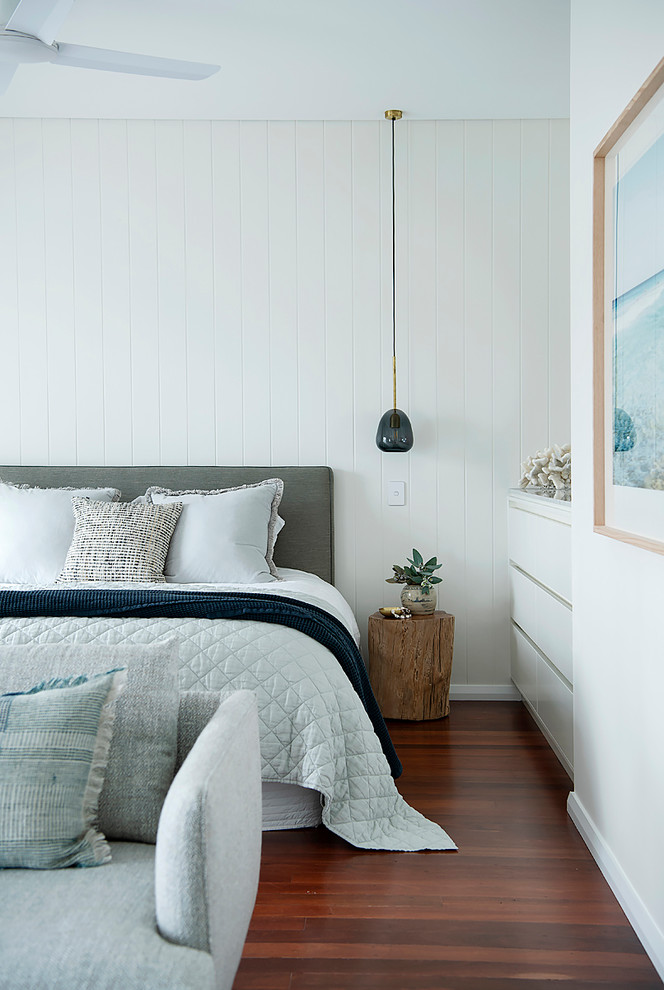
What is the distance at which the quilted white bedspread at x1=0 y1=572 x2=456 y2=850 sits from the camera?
2361 millimetres

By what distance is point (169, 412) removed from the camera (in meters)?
3.90

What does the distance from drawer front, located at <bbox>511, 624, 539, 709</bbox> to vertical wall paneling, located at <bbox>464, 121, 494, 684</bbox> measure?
170 millimetres

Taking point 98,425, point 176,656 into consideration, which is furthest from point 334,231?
point 176,656

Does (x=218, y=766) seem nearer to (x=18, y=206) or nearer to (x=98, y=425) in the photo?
(x=98, y=425)

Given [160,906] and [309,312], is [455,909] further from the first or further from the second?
[309,312]

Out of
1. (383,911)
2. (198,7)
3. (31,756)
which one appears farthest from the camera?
(198,7)

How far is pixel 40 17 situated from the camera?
82.8 inches

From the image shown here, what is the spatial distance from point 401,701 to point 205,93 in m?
2.75

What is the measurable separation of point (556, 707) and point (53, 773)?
2015 mm

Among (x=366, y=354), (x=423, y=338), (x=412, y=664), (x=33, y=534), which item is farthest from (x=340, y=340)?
(x=33, y=534)

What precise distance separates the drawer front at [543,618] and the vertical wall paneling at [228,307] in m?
1.44

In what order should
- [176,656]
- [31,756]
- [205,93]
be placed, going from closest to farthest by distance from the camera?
[31,756], [176,656], [205,93]

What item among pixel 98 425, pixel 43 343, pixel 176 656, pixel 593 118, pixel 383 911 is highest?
pixel 593 118

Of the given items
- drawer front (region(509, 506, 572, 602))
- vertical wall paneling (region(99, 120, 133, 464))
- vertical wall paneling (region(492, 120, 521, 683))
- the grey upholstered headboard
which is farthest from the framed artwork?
vertical wall paneling (region(99, 120, 133, 464))
